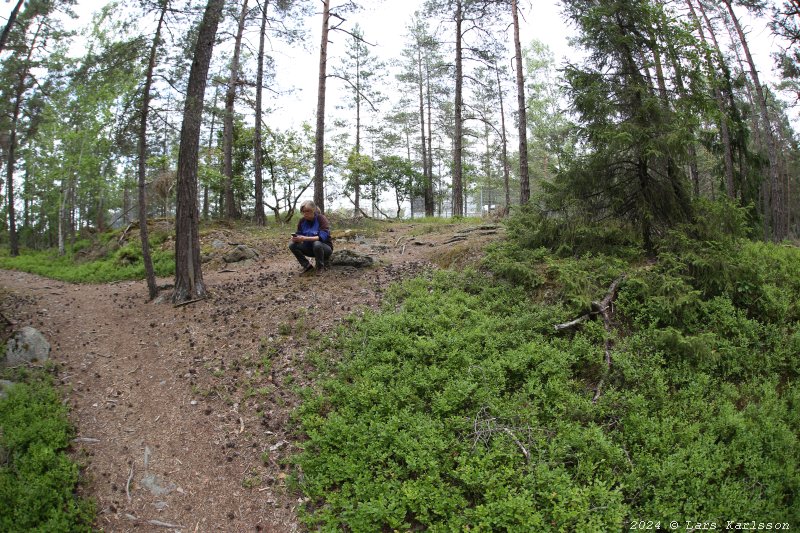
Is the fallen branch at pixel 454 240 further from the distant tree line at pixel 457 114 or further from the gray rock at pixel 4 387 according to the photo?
the gray rock at pixel 4 387

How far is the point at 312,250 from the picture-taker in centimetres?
770

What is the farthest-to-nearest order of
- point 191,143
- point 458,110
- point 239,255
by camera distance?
point 458,110, point 239,255, point 191,143

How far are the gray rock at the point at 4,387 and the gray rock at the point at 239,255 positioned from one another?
6025 millimetres

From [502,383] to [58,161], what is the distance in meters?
20.7

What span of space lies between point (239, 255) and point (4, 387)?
20.8 ft

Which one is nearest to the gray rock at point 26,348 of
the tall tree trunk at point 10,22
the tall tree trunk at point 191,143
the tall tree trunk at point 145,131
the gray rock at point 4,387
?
the gray rock at point 4,387

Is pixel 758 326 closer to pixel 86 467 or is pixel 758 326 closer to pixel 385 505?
pixel 385 505

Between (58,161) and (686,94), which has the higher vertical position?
(58,161)

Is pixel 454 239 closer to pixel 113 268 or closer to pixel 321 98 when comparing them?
pixel 321 98

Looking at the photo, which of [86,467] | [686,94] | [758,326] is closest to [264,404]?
[86,467]

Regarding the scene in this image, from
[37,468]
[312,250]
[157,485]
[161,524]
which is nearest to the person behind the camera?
[161,524]

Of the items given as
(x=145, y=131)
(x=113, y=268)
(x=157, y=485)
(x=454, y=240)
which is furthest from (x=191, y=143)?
(x=113, y=268)

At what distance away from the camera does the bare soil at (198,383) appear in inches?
137

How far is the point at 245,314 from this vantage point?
653 centimetres
